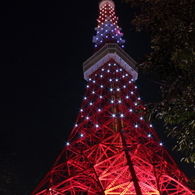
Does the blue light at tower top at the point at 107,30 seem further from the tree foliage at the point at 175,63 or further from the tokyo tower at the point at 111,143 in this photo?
the tree foliage at the point at 175,63

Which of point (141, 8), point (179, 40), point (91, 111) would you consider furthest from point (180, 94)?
point (91, 111)

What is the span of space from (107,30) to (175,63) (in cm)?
1528

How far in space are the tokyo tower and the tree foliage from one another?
399 centimetres

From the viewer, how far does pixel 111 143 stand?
32.6 ft

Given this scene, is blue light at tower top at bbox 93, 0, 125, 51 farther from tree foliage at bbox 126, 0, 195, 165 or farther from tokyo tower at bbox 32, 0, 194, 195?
tree foliage at bbox 126, 0, 195, 165

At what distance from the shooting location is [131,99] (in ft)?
47.5

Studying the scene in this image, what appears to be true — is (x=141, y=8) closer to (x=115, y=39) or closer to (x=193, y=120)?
(x=193, y=120)

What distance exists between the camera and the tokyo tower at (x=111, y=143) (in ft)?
28.2

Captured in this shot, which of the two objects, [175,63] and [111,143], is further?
[111,143]

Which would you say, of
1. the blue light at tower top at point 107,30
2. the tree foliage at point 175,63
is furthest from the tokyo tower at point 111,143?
the tree foliage at point 175,63

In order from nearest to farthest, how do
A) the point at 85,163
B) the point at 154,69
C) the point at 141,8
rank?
the point at 154,69 < the point at 141,8 < the point at 85,163

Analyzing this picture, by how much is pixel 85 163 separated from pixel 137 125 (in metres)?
3.42

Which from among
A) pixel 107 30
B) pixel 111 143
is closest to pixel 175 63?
pixel 111 143

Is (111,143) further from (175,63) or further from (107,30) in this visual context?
(107,30)
